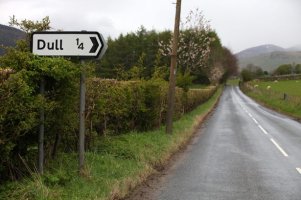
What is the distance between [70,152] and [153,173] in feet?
6.15

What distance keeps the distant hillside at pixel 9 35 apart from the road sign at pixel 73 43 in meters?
0.83

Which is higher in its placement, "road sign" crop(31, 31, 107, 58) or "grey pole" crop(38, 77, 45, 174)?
"road sign" crop(31, 31, 107, 58)

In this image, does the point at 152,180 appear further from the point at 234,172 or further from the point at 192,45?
the point at 192,45

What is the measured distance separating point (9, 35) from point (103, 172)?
3217mm

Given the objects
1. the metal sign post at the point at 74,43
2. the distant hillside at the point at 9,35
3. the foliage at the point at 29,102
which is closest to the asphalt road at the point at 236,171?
the foliage at the point at 29,102

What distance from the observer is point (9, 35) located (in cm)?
904

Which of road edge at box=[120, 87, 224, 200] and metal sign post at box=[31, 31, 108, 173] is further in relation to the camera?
road edge at box=[120, 87, 224, 200]

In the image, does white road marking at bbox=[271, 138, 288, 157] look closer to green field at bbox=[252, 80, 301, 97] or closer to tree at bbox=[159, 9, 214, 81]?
tree at bbox=[159, 9, 214, 81]

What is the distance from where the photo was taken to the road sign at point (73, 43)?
7.59 meters

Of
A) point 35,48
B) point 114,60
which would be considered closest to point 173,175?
point 35,48

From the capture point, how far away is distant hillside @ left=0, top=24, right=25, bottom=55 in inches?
332

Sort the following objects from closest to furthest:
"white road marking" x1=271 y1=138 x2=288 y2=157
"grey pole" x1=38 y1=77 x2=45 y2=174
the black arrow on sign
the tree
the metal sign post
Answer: "grey pole" x1=38 y1=77 x2=45 y2=174
the metal sign post
the black arrow on sign
"white road marking" x1=271 y1=138 x2=288 y2=157
the tree

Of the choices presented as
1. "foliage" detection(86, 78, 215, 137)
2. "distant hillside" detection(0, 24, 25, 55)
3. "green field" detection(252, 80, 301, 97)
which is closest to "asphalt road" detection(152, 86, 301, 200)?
"foliage" detection(86, 78, 215, 137)

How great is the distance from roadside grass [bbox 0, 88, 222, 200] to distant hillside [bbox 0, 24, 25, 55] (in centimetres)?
231
